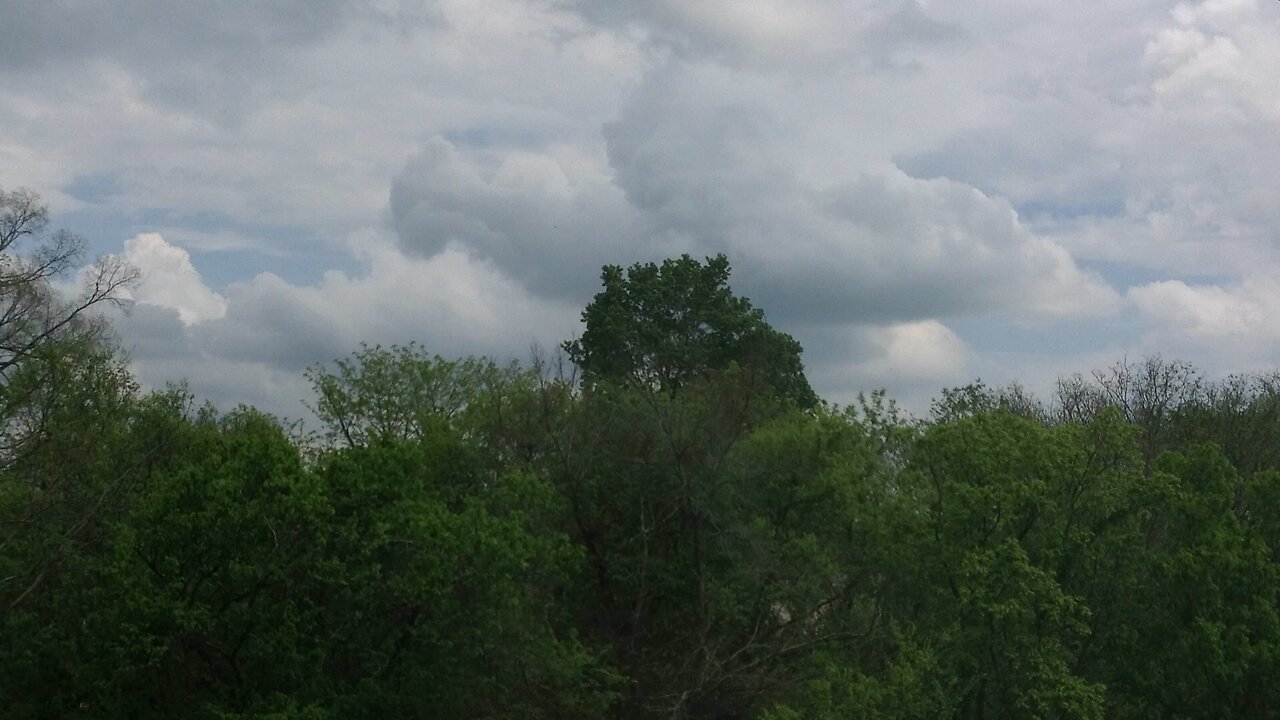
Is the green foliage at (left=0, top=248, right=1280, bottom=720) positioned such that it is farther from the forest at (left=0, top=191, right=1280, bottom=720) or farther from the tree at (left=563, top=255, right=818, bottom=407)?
the tree at (left=563, top=255, right=818, bottom=407)

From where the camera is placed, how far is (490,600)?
31.6m

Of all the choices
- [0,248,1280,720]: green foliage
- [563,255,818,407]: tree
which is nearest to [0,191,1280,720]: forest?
[0,248,1280,720]: green foliage

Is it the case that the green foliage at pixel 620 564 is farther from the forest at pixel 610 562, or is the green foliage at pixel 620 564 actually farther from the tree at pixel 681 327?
the tree at pixel 681 327

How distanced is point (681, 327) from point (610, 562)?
1087 inches

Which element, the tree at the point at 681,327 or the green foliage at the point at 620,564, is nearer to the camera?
the green foliage at the point at 620,564

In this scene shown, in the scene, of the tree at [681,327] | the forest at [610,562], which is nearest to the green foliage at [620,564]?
the forest at [610,562]

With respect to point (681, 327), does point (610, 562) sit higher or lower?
lower

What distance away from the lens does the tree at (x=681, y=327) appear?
59.1 metres

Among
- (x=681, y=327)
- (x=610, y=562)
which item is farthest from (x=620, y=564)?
(x=681, y=327)

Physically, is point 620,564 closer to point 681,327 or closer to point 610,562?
point 610,562

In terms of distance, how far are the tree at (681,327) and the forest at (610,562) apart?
20.1m

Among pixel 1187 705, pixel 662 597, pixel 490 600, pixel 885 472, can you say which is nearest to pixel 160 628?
pixel 490 600

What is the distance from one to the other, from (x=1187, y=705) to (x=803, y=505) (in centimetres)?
1037

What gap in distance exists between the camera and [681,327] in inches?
2410
